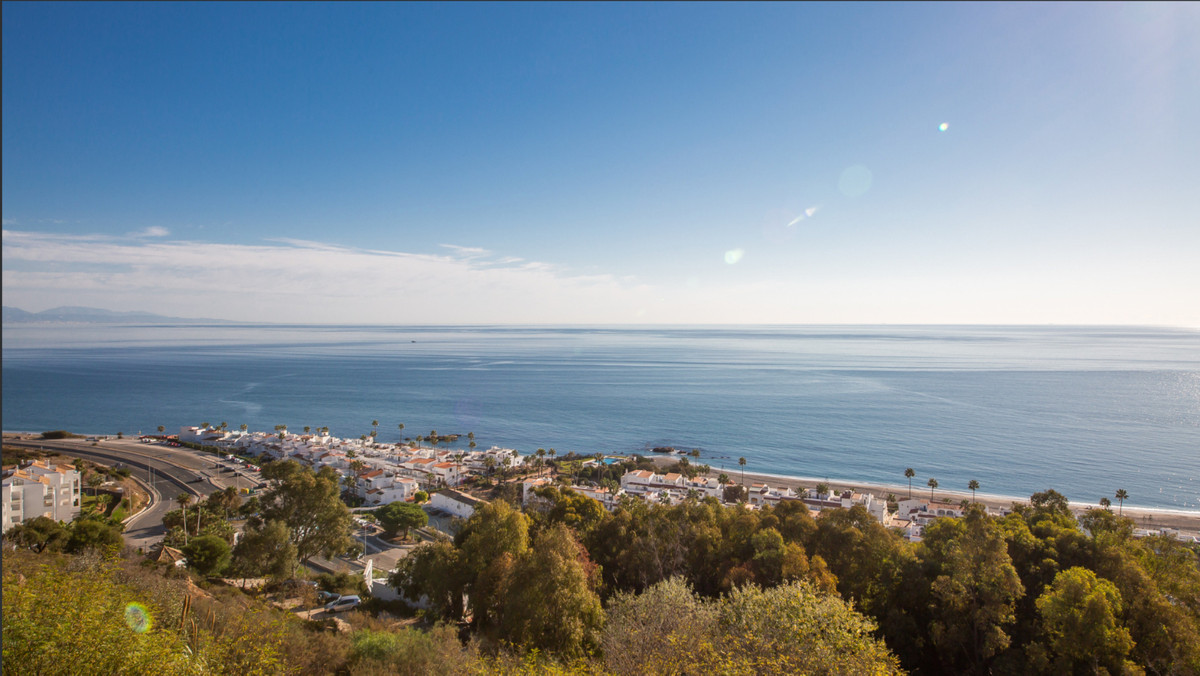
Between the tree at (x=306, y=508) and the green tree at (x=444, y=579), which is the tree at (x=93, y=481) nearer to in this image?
the tree at (x=306, y=508)

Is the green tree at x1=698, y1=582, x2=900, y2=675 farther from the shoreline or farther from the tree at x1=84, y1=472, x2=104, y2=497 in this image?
the tree at x1=84, y1=472, x2=104, y2=497

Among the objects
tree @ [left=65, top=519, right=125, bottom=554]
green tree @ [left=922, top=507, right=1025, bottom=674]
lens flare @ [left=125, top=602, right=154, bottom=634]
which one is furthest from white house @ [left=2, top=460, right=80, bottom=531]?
green tree @ [left=922, top=507, right=1025, bottom=674]

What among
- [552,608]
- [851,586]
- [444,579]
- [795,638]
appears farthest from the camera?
[444,579]

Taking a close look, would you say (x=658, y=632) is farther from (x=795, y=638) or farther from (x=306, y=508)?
(x=306, y=508)

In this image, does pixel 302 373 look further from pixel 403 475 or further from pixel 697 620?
pixel 697 620

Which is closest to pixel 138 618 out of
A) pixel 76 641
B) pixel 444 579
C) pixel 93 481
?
pixel 76 641

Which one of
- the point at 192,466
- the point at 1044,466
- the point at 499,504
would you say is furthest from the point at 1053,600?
the point at 192,466

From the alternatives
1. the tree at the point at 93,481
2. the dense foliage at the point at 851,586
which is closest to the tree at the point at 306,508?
the dense foliage at the point at 851,586

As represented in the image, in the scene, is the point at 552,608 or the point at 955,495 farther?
the point at 955,495
